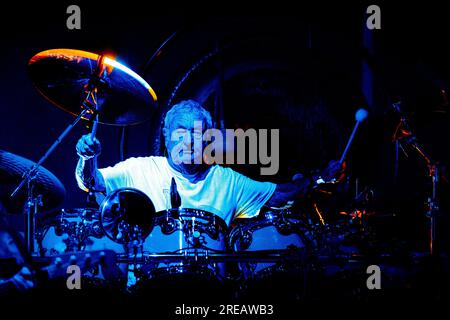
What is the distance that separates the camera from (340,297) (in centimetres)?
229

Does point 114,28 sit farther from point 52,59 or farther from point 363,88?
point 363,88

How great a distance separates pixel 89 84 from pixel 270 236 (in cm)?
127

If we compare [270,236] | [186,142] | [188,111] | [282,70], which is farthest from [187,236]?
→ [282,70]

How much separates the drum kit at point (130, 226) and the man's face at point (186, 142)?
2.03ft

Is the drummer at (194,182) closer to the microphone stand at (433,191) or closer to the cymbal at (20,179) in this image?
the cymbal at (20,179)

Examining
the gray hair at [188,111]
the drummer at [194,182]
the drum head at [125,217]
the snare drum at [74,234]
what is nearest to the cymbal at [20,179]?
the snare drum at [74,234]

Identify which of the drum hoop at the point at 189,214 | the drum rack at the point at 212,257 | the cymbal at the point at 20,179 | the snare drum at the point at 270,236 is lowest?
the drum rack at the point at 212,257

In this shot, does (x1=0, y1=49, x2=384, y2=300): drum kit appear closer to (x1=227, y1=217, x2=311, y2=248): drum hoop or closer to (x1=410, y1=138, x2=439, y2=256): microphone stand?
(x1=227, y1=217, x2=311, y2=248): drum hoop

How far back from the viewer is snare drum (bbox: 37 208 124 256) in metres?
2.59

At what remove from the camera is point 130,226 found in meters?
2.48

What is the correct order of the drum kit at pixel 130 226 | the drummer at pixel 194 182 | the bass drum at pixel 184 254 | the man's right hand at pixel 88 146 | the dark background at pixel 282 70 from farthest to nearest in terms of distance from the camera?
the dark background at pixel 282 70 → the drummer at pixel 194 182 → the man's right hand at pixel 88 146 → the drum kit at pixel 130 226 → the bass drum at pixel 184 254

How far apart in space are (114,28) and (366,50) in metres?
1.95

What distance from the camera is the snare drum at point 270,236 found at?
2.61m

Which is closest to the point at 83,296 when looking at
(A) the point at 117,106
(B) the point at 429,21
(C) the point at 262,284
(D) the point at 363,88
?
(C) the point at 262,284
